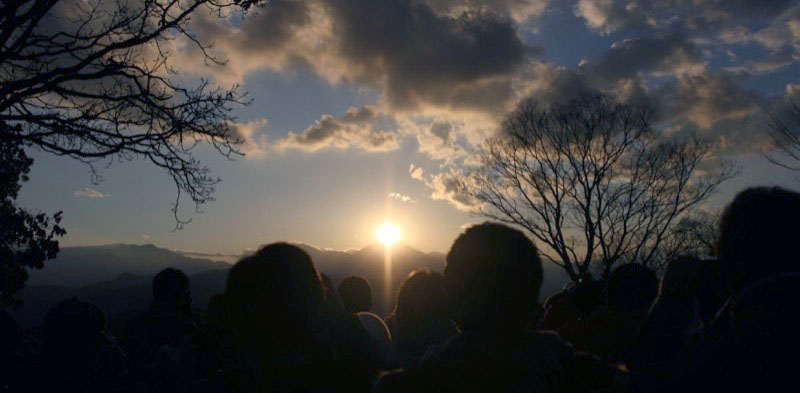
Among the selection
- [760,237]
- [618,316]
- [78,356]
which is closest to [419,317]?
[618,316]

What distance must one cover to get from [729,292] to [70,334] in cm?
433

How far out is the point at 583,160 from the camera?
21.8 meters

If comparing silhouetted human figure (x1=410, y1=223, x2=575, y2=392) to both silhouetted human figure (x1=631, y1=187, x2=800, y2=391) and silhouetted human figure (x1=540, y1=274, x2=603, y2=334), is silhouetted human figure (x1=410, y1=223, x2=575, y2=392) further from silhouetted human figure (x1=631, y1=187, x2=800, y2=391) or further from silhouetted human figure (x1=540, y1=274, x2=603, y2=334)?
silhouetted human figure (x1=540, y1=274, x2=603, y2=334)

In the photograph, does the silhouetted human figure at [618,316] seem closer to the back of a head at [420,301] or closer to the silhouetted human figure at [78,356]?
the back of a head at [420,301]

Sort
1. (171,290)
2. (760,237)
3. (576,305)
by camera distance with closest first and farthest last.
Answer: (760,237), (171,290), (576,305)

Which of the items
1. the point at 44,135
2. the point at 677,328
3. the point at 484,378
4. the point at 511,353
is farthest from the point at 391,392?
the point at 44,135

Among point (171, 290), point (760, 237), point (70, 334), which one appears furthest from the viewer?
point (171, 290)

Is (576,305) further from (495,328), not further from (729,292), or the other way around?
(495,328)

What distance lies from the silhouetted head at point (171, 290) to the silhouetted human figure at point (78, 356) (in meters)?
0.52

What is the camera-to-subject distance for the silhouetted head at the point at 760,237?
186cm

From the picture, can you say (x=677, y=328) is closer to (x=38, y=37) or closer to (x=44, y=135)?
(x=44, y=135)

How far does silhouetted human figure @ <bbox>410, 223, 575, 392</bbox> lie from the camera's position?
187cm

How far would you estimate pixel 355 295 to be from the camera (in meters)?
5.24

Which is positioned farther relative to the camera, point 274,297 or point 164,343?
point 164,343
